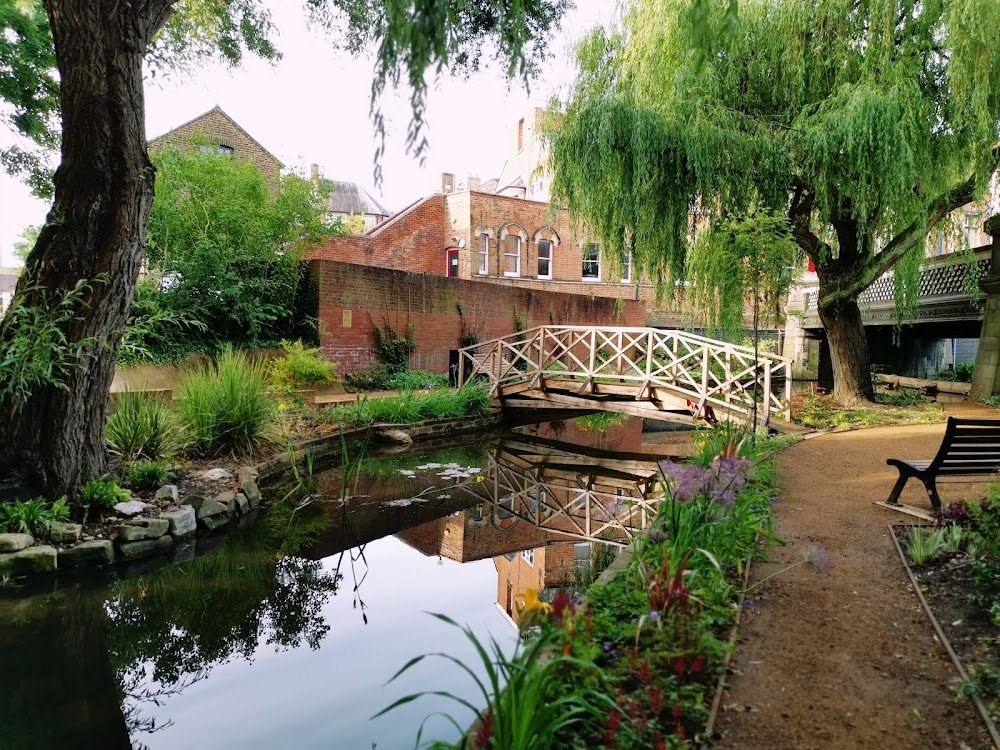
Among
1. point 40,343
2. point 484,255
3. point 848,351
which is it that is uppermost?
point 484,255

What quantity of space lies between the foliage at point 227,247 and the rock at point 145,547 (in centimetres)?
528

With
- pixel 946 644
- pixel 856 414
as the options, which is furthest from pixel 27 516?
pixel 856 414

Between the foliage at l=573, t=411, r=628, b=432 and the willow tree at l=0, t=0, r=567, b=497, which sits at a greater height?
the willow tree at l=0, t=0, r=567, b=497

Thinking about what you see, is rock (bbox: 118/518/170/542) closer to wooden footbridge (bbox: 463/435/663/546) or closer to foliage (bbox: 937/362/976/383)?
wooden footbridge (bbox: 463/435/663/546)

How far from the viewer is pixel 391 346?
46.1ft

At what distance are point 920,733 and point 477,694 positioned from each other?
208 cm

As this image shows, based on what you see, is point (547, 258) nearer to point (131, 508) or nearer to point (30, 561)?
point (131, 508)

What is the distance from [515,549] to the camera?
229 inches

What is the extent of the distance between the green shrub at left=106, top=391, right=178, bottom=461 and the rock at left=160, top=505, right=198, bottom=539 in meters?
0.99

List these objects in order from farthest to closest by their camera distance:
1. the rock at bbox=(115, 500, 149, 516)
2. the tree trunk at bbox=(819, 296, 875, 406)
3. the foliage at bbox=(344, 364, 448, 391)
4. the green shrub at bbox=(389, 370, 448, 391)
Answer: the green shrub at bbox=(389, 370, 448, 391) < the foliage at bbox=(344, 364, 448, 391) < the tree trunk at bbox=(819, 296, 875, 406) < the rock at bbox=(115, 500, 149, 516)

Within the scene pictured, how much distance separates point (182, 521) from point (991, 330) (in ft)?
44.9

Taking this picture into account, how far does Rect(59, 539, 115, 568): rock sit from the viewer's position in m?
4.84

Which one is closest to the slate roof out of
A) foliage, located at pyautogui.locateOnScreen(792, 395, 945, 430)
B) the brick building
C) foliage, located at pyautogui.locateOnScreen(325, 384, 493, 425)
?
the brick building

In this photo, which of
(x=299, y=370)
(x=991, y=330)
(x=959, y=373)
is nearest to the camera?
(x=299, y=370)
